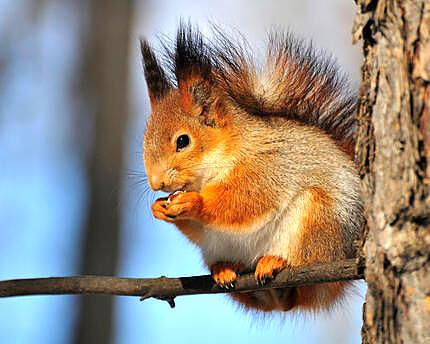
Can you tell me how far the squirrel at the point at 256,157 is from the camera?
1811 mm

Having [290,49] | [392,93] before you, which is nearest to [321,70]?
[290,49]

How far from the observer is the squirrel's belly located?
183cm

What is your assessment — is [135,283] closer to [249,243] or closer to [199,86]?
[249,243]

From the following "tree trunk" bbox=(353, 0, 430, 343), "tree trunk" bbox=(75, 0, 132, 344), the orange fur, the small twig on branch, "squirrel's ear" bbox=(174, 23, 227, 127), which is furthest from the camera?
"tree trunk" bbox=(75, 0, 132, 344)

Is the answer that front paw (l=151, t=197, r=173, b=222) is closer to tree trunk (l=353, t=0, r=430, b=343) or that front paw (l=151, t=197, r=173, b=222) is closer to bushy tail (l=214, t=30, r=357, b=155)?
bushy tail (l=214, t=30, r=357, b=155)

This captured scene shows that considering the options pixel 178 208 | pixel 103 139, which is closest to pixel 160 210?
pixel 178 208

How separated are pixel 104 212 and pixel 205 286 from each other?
1.53m

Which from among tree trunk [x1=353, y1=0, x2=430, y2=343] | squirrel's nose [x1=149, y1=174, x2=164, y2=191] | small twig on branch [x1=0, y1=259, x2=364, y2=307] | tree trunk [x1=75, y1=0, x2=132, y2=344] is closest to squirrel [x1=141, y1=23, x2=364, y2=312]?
squirrel's nose [x1=149, y1=174, x2=164, y2=191]

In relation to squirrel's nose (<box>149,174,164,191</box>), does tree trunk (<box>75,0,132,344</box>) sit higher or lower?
higher

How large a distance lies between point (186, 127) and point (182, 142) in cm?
5

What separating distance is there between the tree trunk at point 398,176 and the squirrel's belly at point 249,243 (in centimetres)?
64

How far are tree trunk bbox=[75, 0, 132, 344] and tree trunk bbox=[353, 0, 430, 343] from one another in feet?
6.30

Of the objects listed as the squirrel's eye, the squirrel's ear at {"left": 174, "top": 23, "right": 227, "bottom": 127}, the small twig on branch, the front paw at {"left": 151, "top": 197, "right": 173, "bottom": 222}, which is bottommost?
the small twig on branch

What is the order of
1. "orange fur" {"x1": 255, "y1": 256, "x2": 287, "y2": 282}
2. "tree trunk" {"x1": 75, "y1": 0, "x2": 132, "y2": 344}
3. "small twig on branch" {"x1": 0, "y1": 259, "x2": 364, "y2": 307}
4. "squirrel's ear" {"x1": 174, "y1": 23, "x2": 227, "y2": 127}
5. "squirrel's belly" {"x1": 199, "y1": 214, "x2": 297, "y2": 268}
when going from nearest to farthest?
"small twig on branch" {"x1": 0, "y1": 259, "x2": 364, "y2": 307}
"orange fur" {"x1": 255, "y1": 256, "x2": 287, "y2": 282}
"squirrel's belly" {"x1": 199, "y1": 214, "x2": 297, "y2": 268}
"squirrel's ear" {"x1": 174, "y1": 23, "x2": 227, "y2": 127}
"tree trunk" {"x1": 75, "y1": 0, "x2": 132, "y2": 344}
